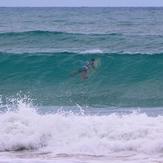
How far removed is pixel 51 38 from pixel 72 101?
10.6 metres

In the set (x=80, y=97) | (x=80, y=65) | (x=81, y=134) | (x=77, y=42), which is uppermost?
(x=77, y=42)

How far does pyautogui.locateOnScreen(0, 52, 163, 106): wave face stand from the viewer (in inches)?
538

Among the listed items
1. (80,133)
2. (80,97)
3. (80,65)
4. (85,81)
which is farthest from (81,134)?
(80,65)

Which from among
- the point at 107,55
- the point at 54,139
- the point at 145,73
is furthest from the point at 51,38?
the point at 54,139

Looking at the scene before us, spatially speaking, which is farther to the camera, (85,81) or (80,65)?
(80,65)

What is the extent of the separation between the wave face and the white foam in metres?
3.98

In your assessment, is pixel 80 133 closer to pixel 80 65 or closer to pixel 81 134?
pixel 81 134

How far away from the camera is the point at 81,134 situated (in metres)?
8.23

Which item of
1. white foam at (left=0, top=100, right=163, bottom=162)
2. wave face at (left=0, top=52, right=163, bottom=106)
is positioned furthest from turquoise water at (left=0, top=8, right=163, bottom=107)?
white foam at (left=0, top=100, right=163, bottom=162)

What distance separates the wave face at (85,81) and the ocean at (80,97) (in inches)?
1.0

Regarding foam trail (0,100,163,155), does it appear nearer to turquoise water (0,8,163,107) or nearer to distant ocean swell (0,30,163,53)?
turquoise water (0,8,163,107)

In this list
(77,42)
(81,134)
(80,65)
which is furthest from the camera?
(77,42)

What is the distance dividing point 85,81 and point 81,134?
23.5 feet

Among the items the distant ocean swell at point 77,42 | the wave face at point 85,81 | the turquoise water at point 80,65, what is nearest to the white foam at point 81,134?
the turquoise water at point 80,65
